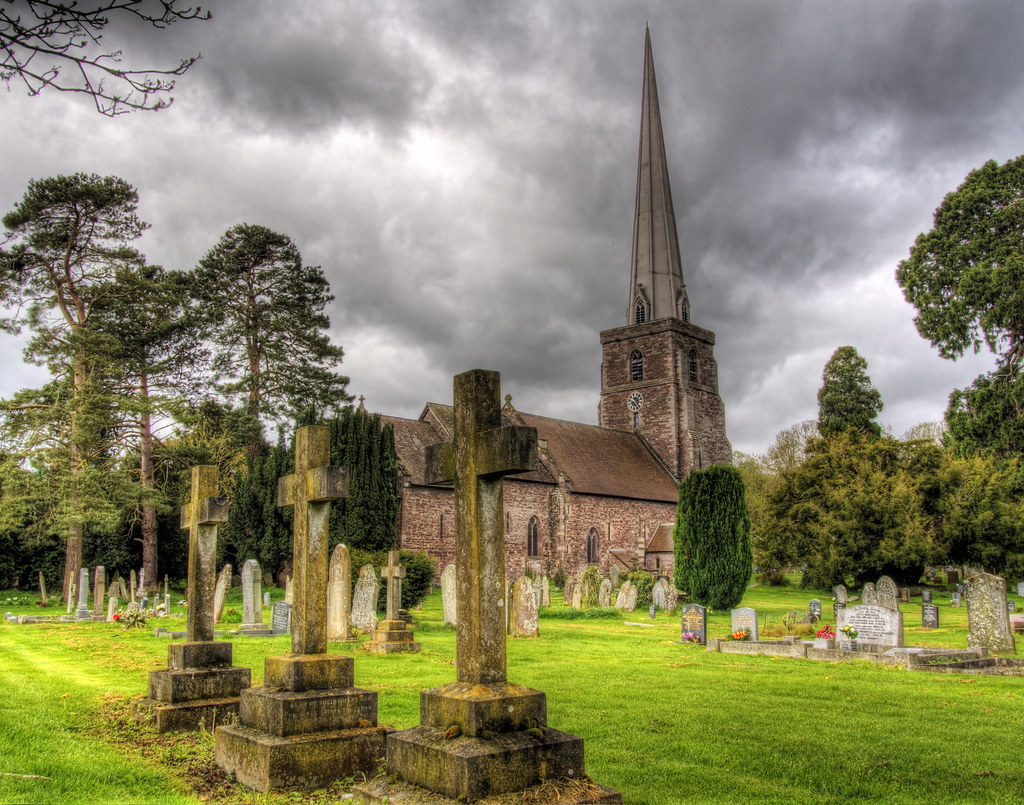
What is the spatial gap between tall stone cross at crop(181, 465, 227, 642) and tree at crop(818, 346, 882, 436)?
104 ft

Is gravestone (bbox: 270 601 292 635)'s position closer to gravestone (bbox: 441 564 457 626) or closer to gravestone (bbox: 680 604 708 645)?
gravestone (bbox: 441 564 457 626)

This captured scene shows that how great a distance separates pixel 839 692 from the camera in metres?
8.25

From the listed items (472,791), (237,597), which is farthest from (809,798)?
(237,597)

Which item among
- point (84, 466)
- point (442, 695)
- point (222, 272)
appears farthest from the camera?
point (222, 272)

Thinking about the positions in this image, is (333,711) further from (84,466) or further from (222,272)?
(222,272)

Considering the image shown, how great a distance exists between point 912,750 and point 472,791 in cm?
400

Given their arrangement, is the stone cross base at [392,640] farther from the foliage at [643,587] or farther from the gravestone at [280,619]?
the foliage at [643,587]

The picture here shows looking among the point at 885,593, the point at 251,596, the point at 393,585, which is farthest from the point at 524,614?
the point at 885,593

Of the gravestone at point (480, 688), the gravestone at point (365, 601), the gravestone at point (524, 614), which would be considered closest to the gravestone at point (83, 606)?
the gravestone at point (365, 601)

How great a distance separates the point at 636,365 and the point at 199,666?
4090cm

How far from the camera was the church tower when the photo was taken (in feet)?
144

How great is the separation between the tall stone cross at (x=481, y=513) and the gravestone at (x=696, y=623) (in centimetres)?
1049

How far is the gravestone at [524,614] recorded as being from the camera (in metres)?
14.7

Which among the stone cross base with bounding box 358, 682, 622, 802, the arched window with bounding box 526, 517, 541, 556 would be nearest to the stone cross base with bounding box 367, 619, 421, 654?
the stone cross base with bounding box 358, 682, 622, 802
